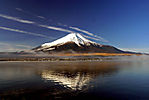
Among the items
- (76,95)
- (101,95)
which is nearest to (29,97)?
(76,95)

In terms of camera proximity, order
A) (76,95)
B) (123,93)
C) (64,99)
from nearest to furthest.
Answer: (64,99), (76,95), (123,93)

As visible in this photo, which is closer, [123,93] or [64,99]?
[64,99]

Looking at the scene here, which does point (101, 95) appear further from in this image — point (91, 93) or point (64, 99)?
point (64, 99)

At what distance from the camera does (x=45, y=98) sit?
11125 millimetres

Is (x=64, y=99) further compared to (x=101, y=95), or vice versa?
(x=101, y=95)

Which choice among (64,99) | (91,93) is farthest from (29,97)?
(91,93)

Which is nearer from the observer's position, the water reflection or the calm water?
the calm water

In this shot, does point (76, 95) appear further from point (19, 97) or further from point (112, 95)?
point (19, 97)

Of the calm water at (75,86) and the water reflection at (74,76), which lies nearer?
the calm water at (75,86)

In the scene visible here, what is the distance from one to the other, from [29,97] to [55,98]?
7.67ft

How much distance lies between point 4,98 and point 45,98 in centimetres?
341

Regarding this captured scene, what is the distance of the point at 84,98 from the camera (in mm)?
11102

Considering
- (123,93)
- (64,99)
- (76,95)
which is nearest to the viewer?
(64,99)

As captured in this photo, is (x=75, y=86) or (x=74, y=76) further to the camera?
(x=74, y=76)
